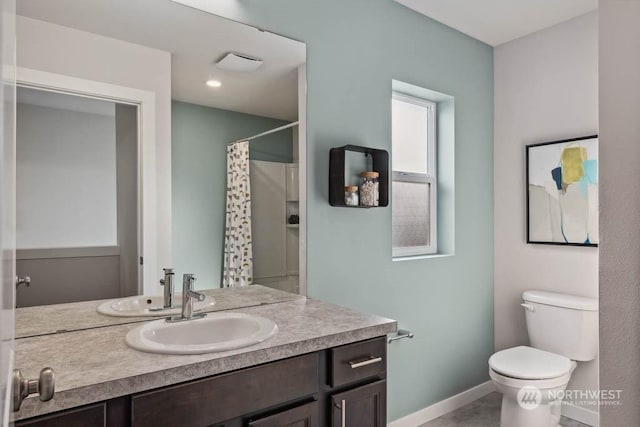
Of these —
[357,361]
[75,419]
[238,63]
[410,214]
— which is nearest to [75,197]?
[75,419]

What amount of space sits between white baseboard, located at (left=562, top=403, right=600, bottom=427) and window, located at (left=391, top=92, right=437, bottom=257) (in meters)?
1.26

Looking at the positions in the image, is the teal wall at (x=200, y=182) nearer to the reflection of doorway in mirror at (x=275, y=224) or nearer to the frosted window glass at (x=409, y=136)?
the reflection of doorway in mirror at (x=275, y=224)

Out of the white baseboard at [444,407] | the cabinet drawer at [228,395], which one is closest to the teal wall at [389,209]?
the white baseboard at [444,407]

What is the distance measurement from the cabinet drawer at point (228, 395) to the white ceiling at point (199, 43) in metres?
1.08

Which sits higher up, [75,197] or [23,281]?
[75,197]

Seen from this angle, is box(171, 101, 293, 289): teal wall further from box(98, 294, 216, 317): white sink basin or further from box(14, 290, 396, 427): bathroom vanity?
box(14, 290, 396, 427): bathroom vanity

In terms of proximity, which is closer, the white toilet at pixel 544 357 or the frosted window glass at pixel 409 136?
the white toilet at pixel 544 357

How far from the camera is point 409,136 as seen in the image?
9.12 feet

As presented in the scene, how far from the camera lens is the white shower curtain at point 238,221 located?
175 centimetres

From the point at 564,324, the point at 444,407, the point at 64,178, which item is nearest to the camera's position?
the point at 64,178

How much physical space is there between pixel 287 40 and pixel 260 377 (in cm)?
146

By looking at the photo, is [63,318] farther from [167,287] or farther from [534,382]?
[534,382]

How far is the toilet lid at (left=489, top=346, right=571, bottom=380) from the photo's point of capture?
2.05 meters

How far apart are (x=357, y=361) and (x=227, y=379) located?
469mm
